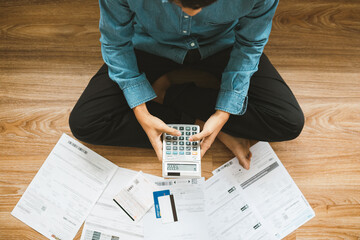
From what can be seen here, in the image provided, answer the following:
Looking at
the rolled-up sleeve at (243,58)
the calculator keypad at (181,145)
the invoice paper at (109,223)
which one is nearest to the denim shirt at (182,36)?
the rolled-up sleeve at (243,58)

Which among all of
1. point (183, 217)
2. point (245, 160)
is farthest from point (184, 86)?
point (183, 217)

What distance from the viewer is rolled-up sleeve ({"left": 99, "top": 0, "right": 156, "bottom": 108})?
1.97 feet

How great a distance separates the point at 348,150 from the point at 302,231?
305 millimetres

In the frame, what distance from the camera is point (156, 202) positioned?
2.84ft

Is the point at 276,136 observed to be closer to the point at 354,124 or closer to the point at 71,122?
the point at 354,124

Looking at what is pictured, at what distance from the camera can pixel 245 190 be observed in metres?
0.88

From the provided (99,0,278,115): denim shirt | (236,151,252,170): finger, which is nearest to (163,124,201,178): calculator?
(99,0,278,115): denim shirt

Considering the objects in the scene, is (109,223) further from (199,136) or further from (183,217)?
(199,136)

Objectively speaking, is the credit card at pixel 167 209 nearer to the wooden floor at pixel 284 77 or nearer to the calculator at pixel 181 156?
the wooden floor at pixel 284 77

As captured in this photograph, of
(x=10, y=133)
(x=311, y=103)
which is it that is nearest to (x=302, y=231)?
(x=311, y=103)

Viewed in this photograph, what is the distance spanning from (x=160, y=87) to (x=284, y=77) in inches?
16.6

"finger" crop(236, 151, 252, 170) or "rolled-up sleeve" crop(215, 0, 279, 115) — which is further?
"finger" crop(236, 151, 252, 170)

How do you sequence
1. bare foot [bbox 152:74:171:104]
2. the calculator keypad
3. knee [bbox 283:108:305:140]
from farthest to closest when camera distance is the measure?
bare foot [bbox 152:74:171:104]
knee [bbox 283:108:305:140]
the calculator keypad

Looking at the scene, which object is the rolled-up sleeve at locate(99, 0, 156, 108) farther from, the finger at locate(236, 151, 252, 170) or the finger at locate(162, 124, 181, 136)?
the finger at locate(236, 151, 252, 170)
